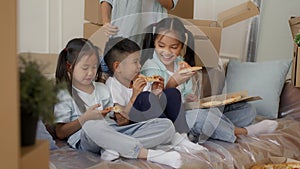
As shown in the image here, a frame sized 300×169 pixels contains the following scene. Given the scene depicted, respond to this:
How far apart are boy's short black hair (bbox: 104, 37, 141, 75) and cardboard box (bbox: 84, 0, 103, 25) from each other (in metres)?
0.23

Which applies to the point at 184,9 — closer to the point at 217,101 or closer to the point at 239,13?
the point at 239,13

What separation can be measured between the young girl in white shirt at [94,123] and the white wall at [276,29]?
149 centimetres

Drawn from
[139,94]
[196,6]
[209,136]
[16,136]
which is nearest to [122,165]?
[139,94]

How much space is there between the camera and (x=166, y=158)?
1100 millimetres

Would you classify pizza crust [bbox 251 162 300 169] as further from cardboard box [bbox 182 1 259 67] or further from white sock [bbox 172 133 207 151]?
cardboard box [bbox 182 1 259 67]

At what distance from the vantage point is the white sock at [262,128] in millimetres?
1526

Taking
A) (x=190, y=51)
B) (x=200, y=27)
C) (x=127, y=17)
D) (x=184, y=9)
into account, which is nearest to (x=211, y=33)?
(x=200, y=27)

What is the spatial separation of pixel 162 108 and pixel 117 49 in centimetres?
28

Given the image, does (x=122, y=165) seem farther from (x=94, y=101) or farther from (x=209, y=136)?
(x=209, y=136)

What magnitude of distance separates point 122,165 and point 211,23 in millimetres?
1202

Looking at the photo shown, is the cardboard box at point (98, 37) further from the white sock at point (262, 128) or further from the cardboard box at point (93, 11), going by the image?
the white sock at point (262, 128)

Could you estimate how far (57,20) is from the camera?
191cm

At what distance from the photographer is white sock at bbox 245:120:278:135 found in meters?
1.53

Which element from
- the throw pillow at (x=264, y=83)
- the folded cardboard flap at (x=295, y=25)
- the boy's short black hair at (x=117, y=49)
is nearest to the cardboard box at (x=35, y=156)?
the boy's short black hair at (x=117, y=49)
